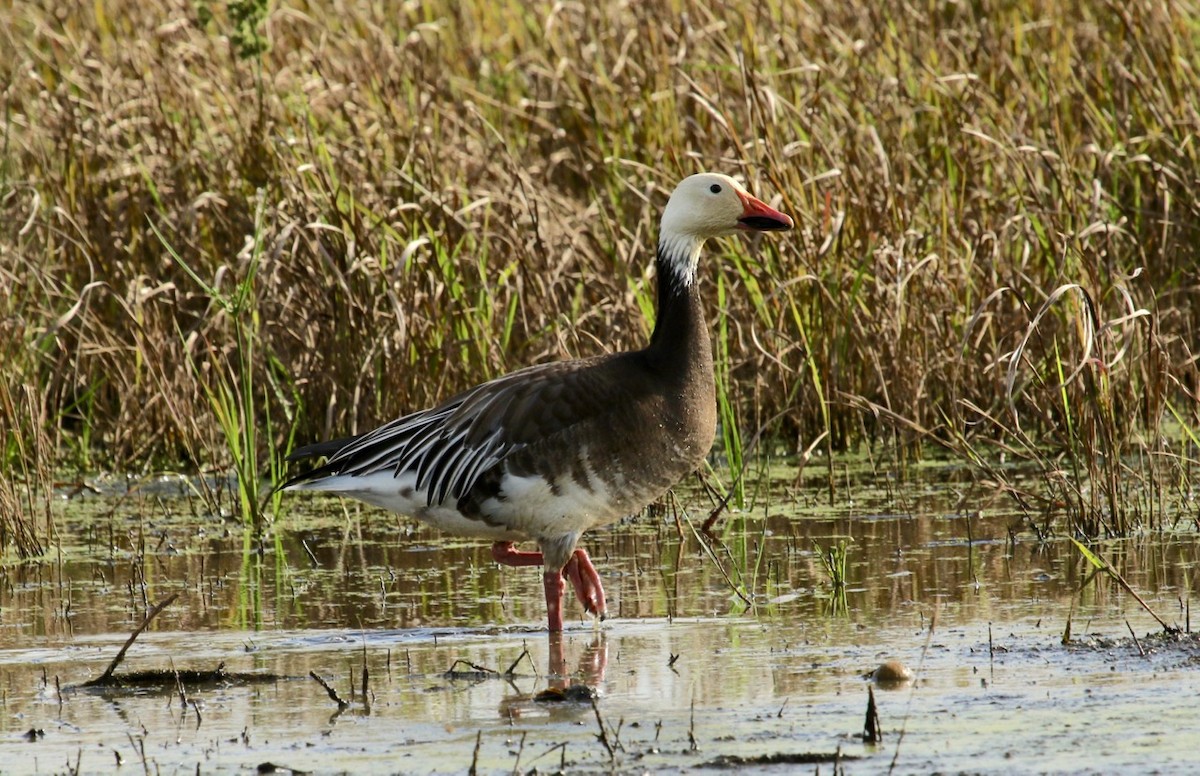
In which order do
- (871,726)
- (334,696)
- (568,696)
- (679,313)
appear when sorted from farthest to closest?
(679,313)
(568,696)
(334,696)
(871,726)

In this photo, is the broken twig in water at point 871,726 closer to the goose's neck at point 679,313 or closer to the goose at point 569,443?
the goose at point 569,443

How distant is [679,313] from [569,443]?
73 centimetres

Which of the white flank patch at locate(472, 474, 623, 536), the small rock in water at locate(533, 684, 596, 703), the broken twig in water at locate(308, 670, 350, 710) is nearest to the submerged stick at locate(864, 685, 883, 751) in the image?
the small rock in water at locate(533, 684, 596, 703)

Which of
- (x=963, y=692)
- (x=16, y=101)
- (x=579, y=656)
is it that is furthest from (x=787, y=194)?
(x=16, y=101)

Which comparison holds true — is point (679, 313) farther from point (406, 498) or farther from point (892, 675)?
point (892, 675)

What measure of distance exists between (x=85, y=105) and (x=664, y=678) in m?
6.66

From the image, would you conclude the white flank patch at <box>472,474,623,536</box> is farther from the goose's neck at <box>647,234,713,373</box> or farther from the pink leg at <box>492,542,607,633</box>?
the goose's neck at <box>647,234,713,373</box>

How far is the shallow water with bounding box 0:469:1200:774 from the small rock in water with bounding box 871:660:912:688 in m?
0.05

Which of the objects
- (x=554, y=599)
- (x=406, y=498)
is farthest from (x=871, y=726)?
(x=406, y=498)

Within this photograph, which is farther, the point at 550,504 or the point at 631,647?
the point at 550,504

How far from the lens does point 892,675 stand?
514 cm

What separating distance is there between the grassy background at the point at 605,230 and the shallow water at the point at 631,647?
54 centimetres

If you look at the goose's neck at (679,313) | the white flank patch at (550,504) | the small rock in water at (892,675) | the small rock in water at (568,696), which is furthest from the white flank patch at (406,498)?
the small rock in water at (892,675)

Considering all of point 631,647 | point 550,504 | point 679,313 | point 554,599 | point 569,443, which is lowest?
point 631,647
